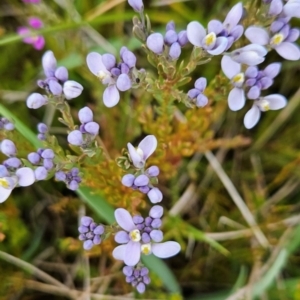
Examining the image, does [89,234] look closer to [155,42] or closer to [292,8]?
[155,42]

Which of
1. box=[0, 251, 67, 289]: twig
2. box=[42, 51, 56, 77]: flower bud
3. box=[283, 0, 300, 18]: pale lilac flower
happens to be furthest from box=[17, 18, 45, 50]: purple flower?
box=[283, 0, 300, 18]: pale lilac flower

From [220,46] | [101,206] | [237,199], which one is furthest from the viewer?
[237,199]

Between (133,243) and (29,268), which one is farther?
(29,268)

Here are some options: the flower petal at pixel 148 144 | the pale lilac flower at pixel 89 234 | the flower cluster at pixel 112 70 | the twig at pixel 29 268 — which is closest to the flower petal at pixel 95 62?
the flower cluster at pixel 112 70

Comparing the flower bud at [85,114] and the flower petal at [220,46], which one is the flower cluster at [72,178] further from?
the flower petal at [220,46]

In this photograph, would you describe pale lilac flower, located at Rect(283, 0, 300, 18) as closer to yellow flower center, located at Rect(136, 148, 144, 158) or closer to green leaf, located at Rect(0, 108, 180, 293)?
yellow flower center, located at Rect(136, 148, 144, 158)

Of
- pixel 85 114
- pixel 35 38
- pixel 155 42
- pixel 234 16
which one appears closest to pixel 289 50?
pixel 234 16

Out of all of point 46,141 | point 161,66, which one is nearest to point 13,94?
point 46,141
